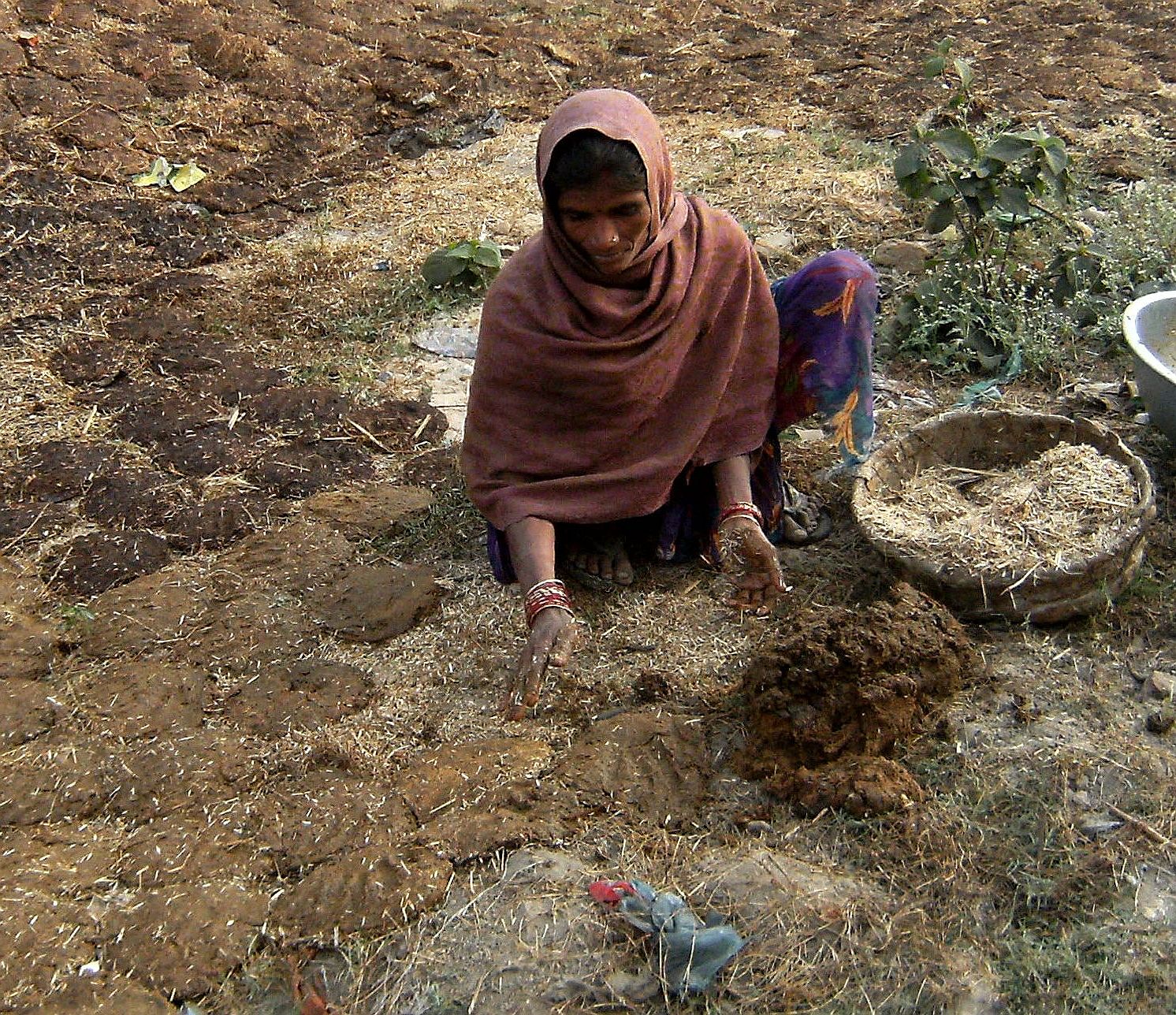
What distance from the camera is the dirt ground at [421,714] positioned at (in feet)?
7.84

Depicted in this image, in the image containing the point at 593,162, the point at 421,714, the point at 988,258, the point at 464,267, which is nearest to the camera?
the point at 593,162

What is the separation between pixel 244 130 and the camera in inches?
247

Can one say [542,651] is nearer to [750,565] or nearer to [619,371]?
[750,565]

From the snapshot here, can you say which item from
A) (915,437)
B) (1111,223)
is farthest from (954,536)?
(1111,223)

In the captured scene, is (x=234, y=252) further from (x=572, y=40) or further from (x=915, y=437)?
(x=915, y=437)

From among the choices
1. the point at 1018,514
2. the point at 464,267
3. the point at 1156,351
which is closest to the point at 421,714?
the point at 1018,514

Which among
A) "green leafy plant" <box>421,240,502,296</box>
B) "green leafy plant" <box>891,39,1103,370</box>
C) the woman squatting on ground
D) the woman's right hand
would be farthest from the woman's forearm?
"green leafy plant" <box>421,240,502,296</box>

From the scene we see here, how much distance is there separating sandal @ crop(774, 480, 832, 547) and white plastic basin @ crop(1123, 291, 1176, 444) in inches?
36.1

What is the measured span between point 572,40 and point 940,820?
588cm

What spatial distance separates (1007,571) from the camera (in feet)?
9.70

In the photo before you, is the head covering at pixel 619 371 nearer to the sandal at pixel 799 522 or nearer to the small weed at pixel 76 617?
the sandal at pixel 799 522

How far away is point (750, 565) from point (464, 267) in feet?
8.07

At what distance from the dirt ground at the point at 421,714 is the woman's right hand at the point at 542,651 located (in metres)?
0.19

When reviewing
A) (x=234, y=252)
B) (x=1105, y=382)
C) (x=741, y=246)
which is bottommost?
(x=234, y=252)
